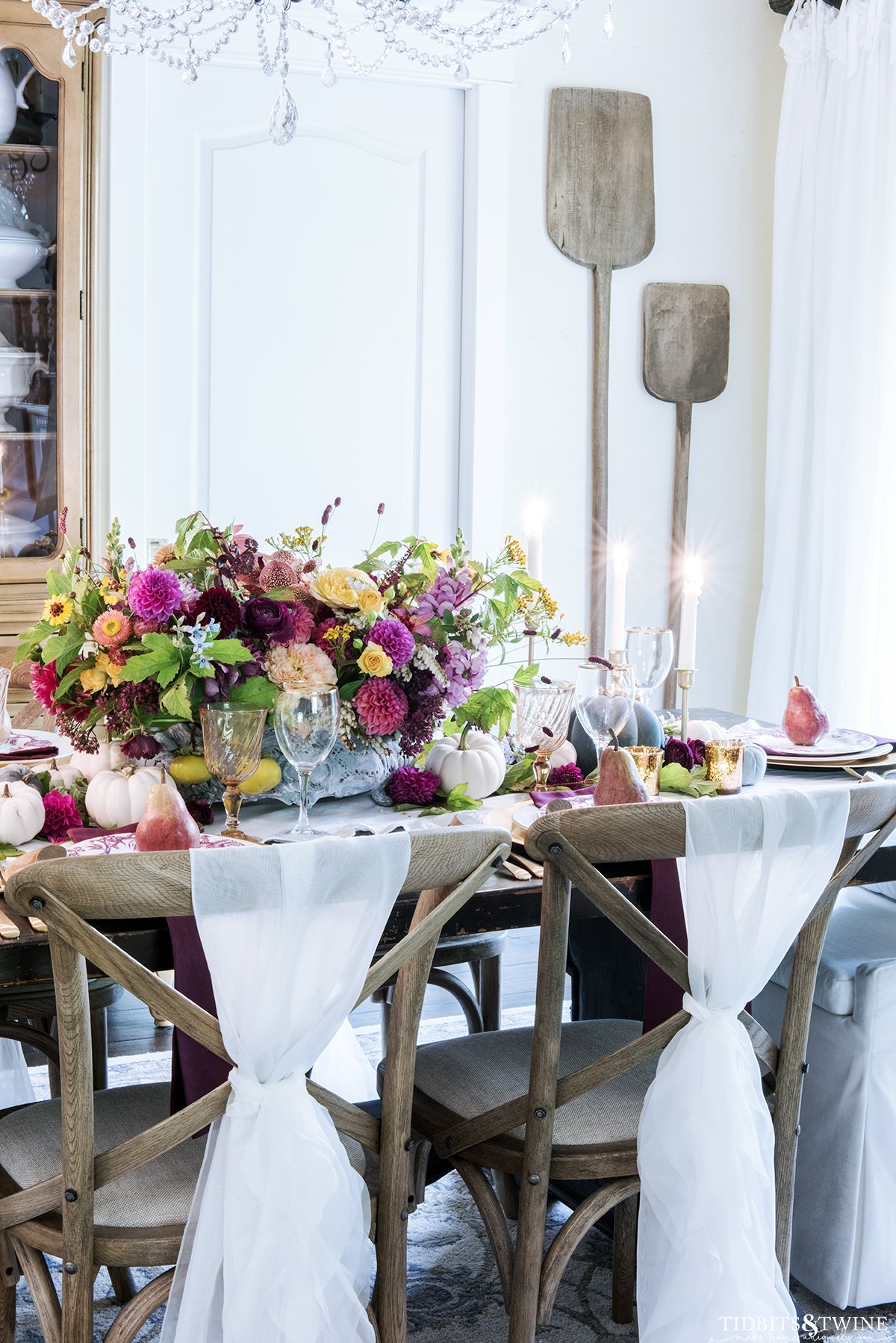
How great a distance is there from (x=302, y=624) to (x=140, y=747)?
258 millimetres

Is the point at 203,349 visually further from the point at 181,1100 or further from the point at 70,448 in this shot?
the point at 181,1100

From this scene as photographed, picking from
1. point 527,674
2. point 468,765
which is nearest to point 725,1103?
point 468,765

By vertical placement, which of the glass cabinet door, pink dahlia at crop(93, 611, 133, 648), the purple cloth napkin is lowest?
the purple cloth napkin

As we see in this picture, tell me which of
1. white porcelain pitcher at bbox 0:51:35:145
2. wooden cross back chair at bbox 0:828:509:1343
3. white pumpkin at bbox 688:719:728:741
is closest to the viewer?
wooden cross back chair at bbox 0:828:509:1343

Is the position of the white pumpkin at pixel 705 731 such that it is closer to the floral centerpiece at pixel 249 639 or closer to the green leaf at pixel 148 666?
the floral centerpiece at pixel 249 639

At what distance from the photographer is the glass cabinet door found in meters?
2.97

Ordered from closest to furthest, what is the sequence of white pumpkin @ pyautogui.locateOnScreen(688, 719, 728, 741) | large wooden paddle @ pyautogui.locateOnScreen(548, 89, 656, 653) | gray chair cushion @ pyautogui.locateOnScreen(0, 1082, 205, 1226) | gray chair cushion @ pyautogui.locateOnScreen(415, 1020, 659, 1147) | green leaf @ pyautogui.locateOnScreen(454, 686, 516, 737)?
gray chair cushion @ pyautogui.locateOnScreen(0, 1082, 205, 1226) → gray chair cushion @ pyautogui.locateOnScreen(415, 1020, 659, 1147) → green leaf @ pyautogui.locateOnScreen(454, 686, 516, 737) → white pumpkin @ pyautogui.locateOnScreen(688, 719, 728, 741) → large wooden paddle @ pyautogui.locateOnScreen(548, 89, 656, 653)

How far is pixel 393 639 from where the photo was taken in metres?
1.76

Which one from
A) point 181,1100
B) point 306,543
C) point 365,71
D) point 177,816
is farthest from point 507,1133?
point 365,71

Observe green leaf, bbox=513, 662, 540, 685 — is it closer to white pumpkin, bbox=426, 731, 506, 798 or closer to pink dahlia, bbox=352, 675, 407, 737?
white pumpkin, bbox=426, 731, 506, 798

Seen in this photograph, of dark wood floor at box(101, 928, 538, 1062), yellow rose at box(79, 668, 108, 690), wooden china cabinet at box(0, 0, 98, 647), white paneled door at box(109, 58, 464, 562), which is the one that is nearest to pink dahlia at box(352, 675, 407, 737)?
yellow rose at box(79, 668, 108, 690)

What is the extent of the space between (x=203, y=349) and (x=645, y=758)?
6.49ft

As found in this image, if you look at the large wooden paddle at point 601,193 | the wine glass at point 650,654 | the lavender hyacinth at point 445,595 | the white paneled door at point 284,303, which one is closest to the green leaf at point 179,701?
the lavender hyacinth at point 445,595

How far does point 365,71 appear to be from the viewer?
228 cm
